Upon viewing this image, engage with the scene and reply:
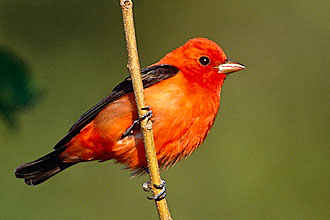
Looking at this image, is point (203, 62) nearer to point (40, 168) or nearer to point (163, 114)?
point (163, 114)

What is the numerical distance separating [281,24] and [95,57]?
2.45m

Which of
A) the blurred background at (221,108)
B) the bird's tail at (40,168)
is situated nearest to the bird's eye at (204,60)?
the bird's tail at (40,168)

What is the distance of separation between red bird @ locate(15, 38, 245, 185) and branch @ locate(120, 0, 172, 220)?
1.77 feet

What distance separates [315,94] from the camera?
6023 millimetres

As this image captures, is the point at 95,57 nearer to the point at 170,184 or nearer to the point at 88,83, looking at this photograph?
the point at 88,83

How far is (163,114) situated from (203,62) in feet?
2.32

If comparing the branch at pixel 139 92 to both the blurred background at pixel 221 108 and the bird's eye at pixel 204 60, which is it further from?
the blurred background at pixel 221 108

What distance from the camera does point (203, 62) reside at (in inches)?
154

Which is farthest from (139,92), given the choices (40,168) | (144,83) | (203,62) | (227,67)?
(40,168)

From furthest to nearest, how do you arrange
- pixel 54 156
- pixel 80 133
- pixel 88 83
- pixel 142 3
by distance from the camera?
1. pixel 142 3
2. pixel 88 83
3. pixel 54 156
4. pixel 80 133

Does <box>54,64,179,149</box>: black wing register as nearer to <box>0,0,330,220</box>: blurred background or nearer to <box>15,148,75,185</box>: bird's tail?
<box>15,148,75,185</box>: bird's tail

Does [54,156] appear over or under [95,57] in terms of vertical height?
under

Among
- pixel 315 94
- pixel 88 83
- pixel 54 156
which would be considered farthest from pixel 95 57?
pixel 315 94

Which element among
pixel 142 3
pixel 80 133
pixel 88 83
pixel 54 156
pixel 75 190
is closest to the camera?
pixel 80 133
